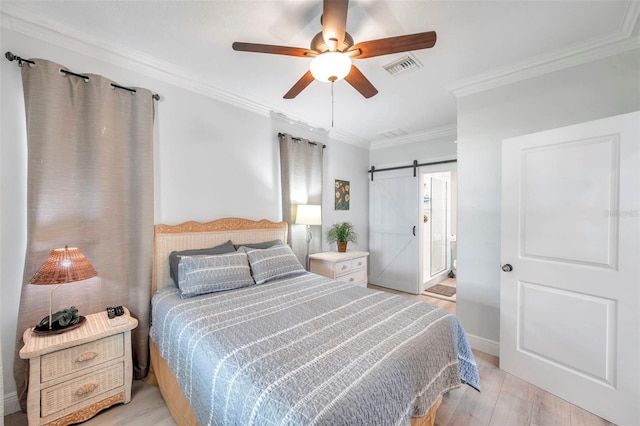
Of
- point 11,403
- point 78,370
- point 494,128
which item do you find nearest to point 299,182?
point 494,128

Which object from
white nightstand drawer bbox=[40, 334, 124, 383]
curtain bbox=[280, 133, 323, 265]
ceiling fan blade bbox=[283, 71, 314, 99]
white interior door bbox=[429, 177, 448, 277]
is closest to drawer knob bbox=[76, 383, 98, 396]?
white nightstand drawer bbox=[40, 334, 124, 383]

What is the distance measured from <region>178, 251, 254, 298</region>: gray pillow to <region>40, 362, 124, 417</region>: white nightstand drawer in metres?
0.63

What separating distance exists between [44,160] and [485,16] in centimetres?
307

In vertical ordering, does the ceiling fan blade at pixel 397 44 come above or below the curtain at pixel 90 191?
above

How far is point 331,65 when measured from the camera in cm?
150

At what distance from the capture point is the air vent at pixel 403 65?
212 centimetres

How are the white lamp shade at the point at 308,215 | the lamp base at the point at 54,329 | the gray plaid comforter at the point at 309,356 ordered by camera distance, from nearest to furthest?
the gray plaid comforter at the point at 309,356
the lamp base at the point at 54,329
the white lamp shade at the point at 308,215

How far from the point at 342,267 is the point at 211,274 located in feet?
5.78

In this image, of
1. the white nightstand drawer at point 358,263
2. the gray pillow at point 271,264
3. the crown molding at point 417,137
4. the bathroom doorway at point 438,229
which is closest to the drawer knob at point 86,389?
the gray pillow at point 271,264

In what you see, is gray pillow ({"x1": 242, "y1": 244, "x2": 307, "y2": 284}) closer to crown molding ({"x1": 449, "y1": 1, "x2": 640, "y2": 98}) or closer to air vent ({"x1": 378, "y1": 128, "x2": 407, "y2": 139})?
crown molding ({"x1": 449, "y1": 1, "x2": 640, "y2": 98})

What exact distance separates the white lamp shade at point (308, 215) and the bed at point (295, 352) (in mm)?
1054

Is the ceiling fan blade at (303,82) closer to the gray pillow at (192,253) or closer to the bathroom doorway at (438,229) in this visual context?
the gray pillow at (192,253)

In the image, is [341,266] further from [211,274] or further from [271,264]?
[211,274]

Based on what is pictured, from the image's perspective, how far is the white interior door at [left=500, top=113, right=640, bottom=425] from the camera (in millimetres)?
1624
